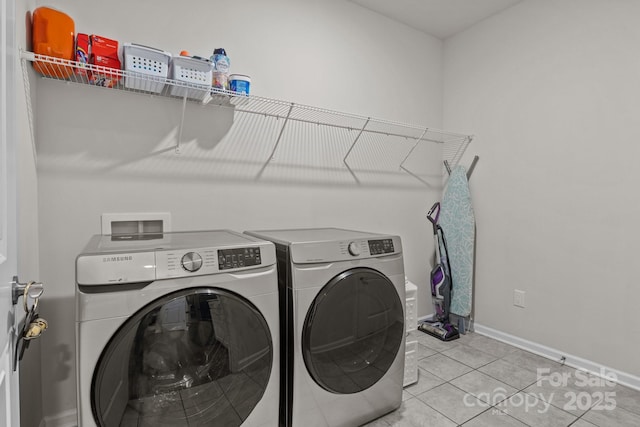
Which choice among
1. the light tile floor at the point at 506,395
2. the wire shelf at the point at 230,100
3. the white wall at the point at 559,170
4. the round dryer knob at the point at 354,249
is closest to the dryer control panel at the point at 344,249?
the round dryer knob at the point at 354,249

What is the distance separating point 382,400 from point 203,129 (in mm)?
1764

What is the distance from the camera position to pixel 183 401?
1207 mm

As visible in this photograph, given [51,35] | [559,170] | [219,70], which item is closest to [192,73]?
[219,70]

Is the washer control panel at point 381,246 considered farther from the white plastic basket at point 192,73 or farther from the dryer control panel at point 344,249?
the white plastic basket at point 192,73

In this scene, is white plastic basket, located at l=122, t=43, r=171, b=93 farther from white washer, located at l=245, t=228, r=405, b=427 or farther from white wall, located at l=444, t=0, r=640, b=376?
white wall, located at l=444, t=0, r=640, b=376

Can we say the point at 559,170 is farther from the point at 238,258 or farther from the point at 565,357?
the point at 238,258

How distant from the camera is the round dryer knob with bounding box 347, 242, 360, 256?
5.29 feet

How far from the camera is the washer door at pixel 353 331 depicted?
150 cm

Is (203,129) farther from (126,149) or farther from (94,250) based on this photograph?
(94,250)

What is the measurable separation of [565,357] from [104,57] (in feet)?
10.7

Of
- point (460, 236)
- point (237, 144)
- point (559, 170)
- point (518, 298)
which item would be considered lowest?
point (518, 298)

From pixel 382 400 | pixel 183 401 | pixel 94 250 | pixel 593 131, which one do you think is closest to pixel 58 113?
pixel 94 250

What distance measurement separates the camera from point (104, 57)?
152 cm

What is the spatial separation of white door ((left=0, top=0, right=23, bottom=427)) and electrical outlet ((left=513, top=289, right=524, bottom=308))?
2889 millimetres
